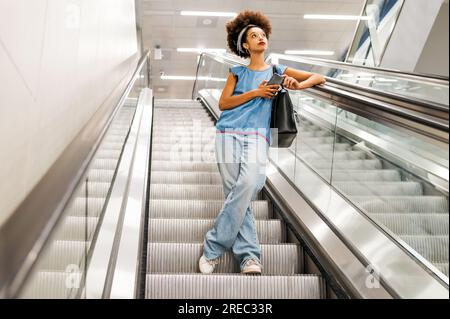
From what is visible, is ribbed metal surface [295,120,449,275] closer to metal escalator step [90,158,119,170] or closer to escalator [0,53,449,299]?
escalator [0,53,449,299]

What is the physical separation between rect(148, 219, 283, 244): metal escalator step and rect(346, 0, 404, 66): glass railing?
4447mm

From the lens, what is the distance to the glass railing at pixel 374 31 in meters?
6.91

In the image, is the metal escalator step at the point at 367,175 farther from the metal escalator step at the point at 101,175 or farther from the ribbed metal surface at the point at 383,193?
the metal escalator step at the point at 101,175

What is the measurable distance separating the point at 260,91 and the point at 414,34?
14.2 feet

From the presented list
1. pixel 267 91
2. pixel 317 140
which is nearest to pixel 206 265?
pixel 267 91

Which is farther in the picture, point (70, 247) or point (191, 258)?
point (191, 258)

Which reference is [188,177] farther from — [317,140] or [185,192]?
[317,140]

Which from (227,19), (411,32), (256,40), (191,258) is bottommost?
(191,258)

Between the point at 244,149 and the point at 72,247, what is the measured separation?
1.46 meters

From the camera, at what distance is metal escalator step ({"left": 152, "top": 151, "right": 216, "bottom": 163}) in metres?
5.48

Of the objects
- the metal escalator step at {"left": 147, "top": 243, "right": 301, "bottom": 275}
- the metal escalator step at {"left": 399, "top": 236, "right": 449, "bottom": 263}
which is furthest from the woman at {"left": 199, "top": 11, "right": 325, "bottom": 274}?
the metal escalator step at {"left": 399, "top": 236, "right": 449, "bottom": 263}

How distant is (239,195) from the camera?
2.89m

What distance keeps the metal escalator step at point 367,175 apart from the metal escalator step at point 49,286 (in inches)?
66.2
